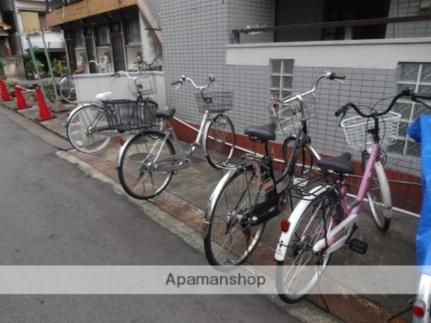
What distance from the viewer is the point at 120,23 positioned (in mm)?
11820

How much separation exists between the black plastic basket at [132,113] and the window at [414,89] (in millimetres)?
2928

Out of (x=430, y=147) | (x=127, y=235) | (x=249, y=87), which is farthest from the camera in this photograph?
(x=249, y=87)

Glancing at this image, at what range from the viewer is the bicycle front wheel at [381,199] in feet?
10.2

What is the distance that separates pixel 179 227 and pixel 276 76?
2.57 m

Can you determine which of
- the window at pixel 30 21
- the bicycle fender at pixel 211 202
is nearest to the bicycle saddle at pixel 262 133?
the bicycle fender at pixel 211 202

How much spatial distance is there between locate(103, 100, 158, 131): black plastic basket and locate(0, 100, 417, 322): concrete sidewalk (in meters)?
1.02

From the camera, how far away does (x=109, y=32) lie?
41.6 ft

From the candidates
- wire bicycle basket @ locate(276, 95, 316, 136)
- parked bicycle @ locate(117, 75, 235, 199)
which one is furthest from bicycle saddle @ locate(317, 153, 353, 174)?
parked bicycle @ locate(117, 75, 235, 199)

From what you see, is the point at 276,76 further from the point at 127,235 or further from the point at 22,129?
the point at 22,129

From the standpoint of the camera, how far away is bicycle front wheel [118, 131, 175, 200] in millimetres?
4023


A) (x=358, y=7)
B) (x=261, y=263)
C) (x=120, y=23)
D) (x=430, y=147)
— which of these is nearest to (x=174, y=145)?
(x=261, y=263)

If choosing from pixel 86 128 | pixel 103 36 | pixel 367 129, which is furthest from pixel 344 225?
pixel 103 36

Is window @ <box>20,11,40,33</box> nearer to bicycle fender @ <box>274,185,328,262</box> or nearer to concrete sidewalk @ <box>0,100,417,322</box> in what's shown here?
concrete sidewalk @ <box>0,100,417,322</box>

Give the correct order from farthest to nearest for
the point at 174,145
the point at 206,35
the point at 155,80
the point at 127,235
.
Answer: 1. the point at 155,80
2. the point at 206,35
3. the point at 174,145
4. the point at 127,235
